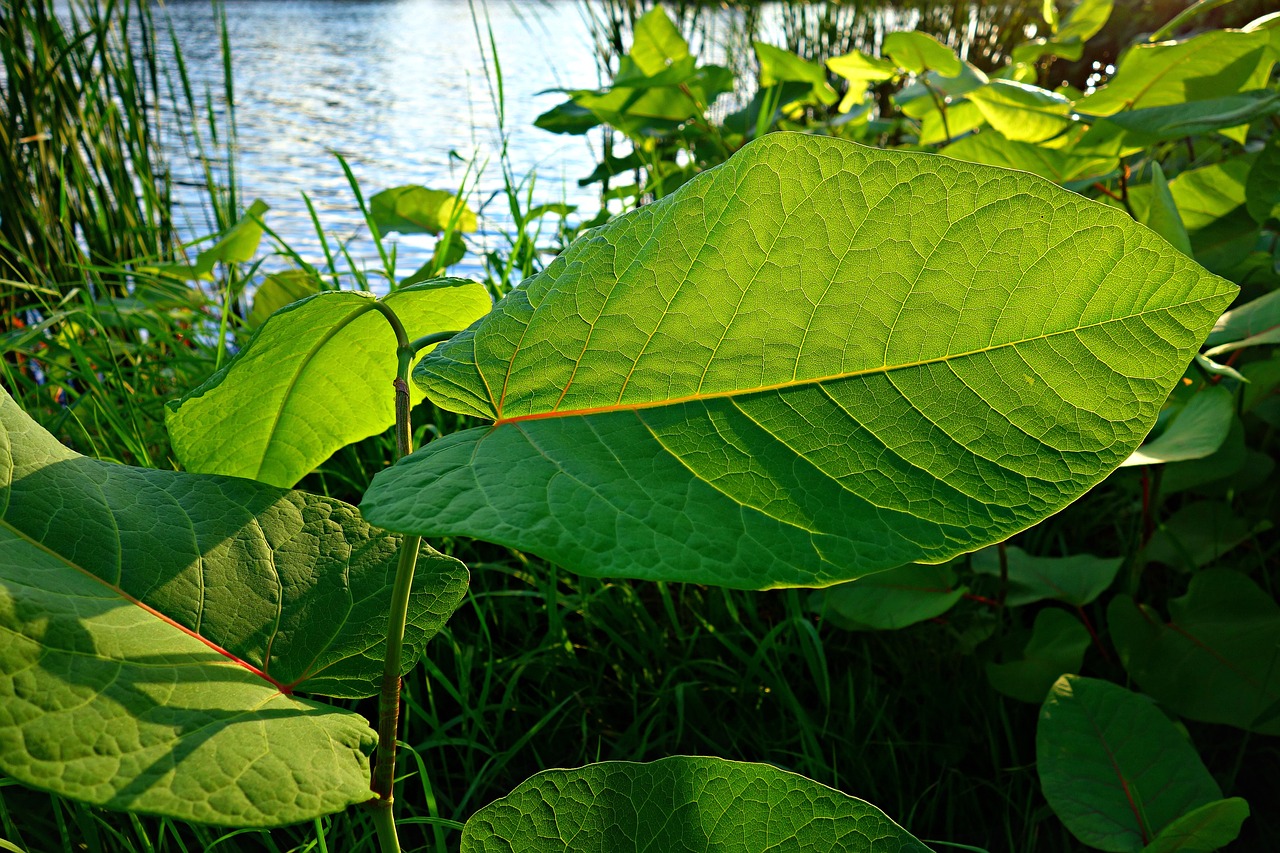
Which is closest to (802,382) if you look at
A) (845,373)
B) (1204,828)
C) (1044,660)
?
(845,373)

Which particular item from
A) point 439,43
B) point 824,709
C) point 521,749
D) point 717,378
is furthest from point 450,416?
point 439,43

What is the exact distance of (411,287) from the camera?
0.39 m

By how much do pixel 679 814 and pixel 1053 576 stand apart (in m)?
0.72

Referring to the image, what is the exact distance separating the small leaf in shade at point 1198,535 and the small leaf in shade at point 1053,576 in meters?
0.07

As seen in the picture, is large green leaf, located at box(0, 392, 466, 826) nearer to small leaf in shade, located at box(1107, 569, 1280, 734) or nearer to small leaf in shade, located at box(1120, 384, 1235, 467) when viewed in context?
small leaf in shade, located at box(1120, 384, 1235, 467)

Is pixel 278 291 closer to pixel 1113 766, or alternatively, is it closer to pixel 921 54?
pixel 921 54

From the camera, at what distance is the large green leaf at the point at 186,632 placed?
0.26 metres

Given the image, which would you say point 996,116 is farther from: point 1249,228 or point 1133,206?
point 1249,228

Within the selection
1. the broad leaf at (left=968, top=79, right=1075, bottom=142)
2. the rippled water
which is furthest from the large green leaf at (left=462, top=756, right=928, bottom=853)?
the rippled water

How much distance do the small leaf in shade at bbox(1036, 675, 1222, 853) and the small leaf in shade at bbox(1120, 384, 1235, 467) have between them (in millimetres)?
185

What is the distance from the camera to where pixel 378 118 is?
4305 millimetres

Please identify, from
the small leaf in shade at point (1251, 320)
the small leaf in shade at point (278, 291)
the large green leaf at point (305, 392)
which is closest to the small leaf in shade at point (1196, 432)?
the small leaf in shade at point (1251, 320)

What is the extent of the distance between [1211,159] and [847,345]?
1477mm

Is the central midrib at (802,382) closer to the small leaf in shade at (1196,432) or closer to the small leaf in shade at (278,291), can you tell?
the small leaf in shade at (1196,432)
